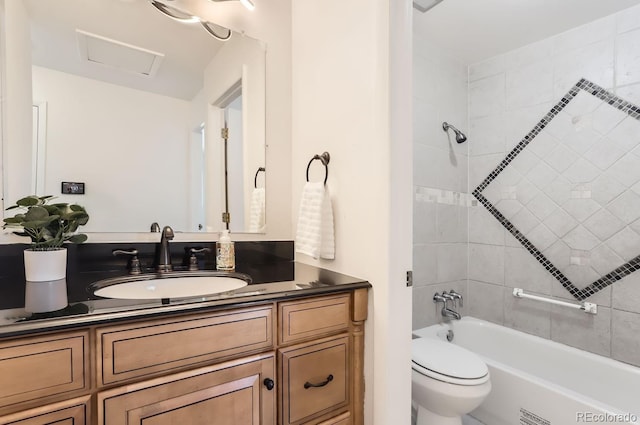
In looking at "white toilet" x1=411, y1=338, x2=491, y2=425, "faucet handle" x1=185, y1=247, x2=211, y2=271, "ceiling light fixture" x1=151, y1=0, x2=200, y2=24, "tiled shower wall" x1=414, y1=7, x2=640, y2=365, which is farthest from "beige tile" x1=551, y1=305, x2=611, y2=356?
"ceiling light fixture" x1=151, y1=0, x2=200, y2=24

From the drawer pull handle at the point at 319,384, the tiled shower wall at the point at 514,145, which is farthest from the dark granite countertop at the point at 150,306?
the tiled shower wall at the point at 514,145

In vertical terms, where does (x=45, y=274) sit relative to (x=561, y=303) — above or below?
above

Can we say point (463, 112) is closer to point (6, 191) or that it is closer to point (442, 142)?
point (442, 142)

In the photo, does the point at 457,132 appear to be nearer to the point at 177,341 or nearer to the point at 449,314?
the point at 449,314

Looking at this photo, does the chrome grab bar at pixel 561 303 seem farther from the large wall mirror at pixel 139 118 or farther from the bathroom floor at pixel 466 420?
the large wall mirror at pixel 139 118

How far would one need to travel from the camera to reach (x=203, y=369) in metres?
0.78

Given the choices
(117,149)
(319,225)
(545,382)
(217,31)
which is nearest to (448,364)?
(545,382)

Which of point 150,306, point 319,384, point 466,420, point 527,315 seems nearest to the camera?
point 150,306

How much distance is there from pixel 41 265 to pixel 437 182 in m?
2.18

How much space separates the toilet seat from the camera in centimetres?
138

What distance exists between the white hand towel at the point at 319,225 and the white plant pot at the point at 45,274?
31.4 inches

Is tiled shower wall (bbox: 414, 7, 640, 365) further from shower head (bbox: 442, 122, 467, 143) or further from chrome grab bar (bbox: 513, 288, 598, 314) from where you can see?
shower head (bbox: 442, 122, 467, 143)

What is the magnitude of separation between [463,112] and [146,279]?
8.01 feet

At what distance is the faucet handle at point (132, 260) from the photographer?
117cm
